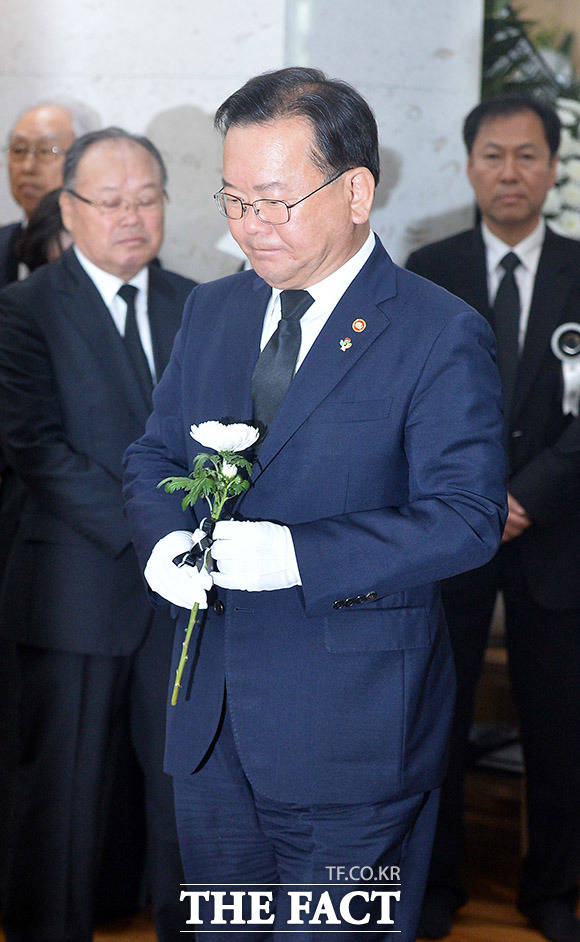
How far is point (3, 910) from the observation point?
241cm

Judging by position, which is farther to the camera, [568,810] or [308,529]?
[568,810]

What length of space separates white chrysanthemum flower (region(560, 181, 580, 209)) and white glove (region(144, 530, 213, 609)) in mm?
2277

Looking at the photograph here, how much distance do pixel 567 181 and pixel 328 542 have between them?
7.70 ft

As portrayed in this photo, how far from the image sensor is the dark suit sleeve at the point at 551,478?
2.62 meters

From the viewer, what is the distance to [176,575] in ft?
5.38

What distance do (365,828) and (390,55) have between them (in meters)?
2.22

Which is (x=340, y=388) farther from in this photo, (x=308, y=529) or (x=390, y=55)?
(x=390, y=55)

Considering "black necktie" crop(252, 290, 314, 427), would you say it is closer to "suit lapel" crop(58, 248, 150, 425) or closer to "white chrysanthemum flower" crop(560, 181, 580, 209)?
"suit lapel" crop(58, 248, 150, 425)

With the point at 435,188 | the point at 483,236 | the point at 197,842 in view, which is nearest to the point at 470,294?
the point at 483,236

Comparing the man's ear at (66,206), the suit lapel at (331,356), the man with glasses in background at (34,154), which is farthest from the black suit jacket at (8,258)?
the suit lapel at (331,356)

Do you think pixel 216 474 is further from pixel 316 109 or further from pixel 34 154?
pixel 34 154


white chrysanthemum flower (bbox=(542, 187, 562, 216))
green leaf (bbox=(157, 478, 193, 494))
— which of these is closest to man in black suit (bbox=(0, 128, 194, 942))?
green leaf (bbox=(157, 478, 193, 494))

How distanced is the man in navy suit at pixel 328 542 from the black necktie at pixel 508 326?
1065 mm

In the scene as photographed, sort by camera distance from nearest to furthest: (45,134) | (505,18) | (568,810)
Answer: (568,810), (45,134), (505,18)
